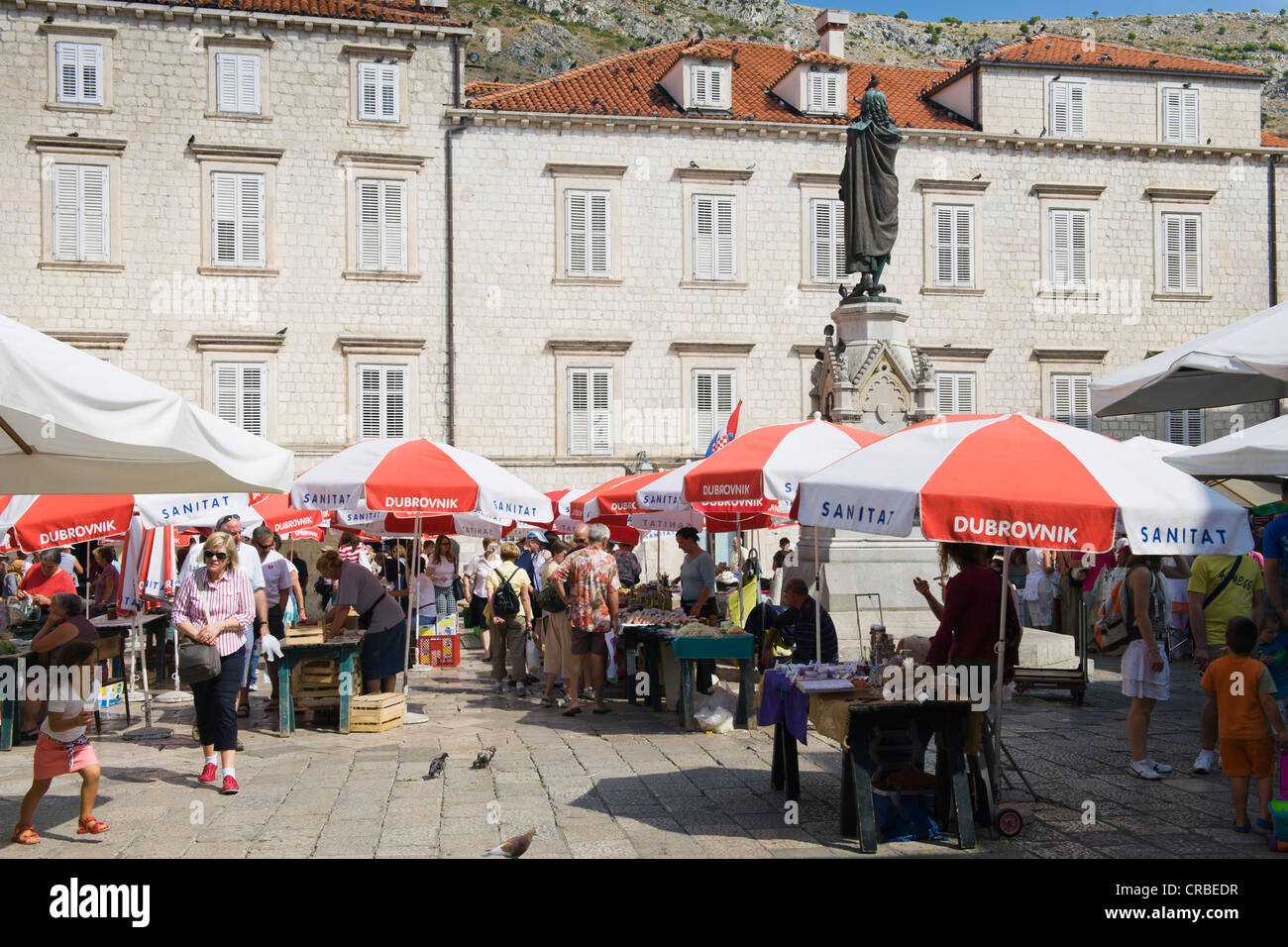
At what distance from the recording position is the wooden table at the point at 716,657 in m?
10.9

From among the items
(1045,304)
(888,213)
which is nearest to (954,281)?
(1045,304)

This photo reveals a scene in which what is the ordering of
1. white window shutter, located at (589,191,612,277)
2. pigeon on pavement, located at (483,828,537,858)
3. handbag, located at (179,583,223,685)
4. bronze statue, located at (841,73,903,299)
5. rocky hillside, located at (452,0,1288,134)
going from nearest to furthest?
pigeon on pavement, located at (483,828,537,858)
handbag, located at (179,583,223,685)
bronze statue, located at (841,73,903,299)
white window shutter, located at (589,191,612,277)
rocky hillside, located at (452,0,1288,134)

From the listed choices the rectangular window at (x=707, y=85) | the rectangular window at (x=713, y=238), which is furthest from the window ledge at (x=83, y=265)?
the rectangular window at (x=707, y=85)

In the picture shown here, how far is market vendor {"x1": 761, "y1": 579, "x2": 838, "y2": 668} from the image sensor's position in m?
10.3

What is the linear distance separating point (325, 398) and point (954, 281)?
15413mm

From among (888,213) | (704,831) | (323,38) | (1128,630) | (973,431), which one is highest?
(323,38)

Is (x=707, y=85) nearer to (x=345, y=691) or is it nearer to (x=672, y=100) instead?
(x=672, y=100)

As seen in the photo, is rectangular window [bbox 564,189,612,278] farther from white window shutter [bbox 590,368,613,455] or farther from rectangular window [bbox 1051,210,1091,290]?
rectangular window [bbox 1051,210,1091,290]

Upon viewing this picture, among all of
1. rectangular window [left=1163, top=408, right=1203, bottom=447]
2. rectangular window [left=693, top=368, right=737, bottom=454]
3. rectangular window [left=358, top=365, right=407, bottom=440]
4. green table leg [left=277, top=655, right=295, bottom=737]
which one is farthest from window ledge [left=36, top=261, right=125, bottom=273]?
rectangular window [left=1163, top=408, right=1203, bottom=447]

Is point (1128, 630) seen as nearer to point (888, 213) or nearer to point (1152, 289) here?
point (888, 213)

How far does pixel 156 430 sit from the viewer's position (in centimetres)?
672

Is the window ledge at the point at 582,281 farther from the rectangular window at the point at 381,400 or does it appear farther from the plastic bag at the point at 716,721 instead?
the plastic bag at the point at 716,721

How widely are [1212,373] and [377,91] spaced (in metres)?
23.4

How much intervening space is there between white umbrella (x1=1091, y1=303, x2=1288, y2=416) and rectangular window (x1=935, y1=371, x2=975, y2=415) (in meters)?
21.5
